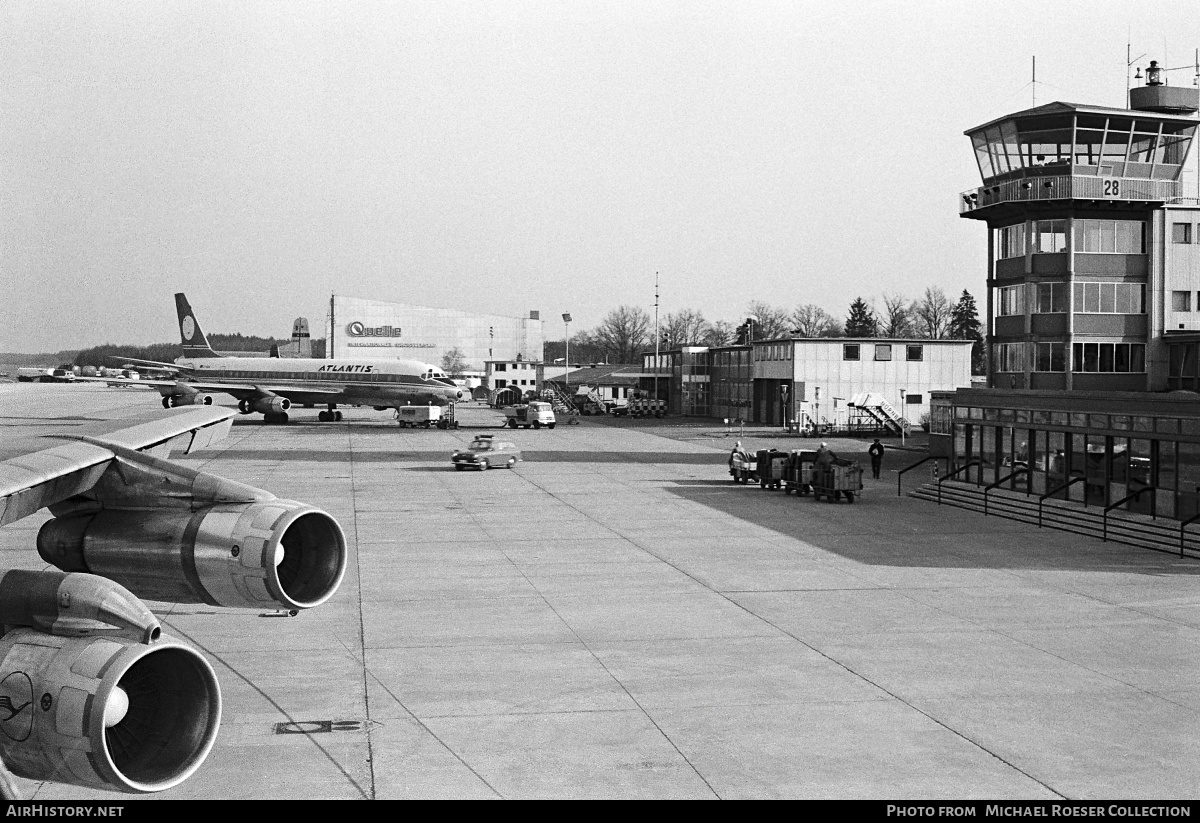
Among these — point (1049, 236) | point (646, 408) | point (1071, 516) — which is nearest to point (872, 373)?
point (646, 408)

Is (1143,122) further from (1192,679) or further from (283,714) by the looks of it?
(283,714)

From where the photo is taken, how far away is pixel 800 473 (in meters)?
46.4

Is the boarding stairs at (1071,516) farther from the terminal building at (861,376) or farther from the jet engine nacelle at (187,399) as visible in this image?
the jet engine nacelle at (187,399)

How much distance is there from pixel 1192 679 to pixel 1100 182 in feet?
116

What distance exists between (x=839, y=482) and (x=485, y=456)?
18663 millimetres

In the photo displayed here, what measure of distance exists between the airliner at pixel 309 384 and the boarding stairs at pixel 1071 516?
46.2 metres

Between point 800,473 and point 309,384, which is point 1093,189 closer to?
point 800,473

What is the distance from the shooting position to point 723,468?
59094mm

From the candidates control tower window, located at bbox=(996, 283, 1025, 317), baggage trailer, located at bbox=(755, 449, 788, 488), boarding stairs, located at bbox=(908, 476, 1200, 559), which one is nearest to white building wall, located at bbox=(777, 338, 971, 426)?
control tower window, located at bbox=(996, 283, 1025, 317)

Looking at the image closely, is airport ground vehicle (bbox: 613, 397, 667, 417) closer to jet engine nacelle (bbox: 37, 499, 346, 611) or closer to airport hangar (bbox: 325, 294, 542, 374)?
airport hangar (bbox: 325, 294, 542, 374)

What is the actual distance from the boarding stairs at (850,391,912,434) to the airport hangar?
98.3 metres

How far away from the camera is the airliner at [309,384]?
85.8 meters

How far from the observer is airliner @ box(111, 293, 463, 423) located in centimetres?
8581

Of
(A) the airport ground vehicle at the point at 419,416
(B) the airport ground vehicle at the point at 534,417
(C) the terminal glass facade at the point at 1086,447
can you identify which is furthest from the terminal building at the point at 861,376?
(C) the terminal glass facade at the point at 1086,447
